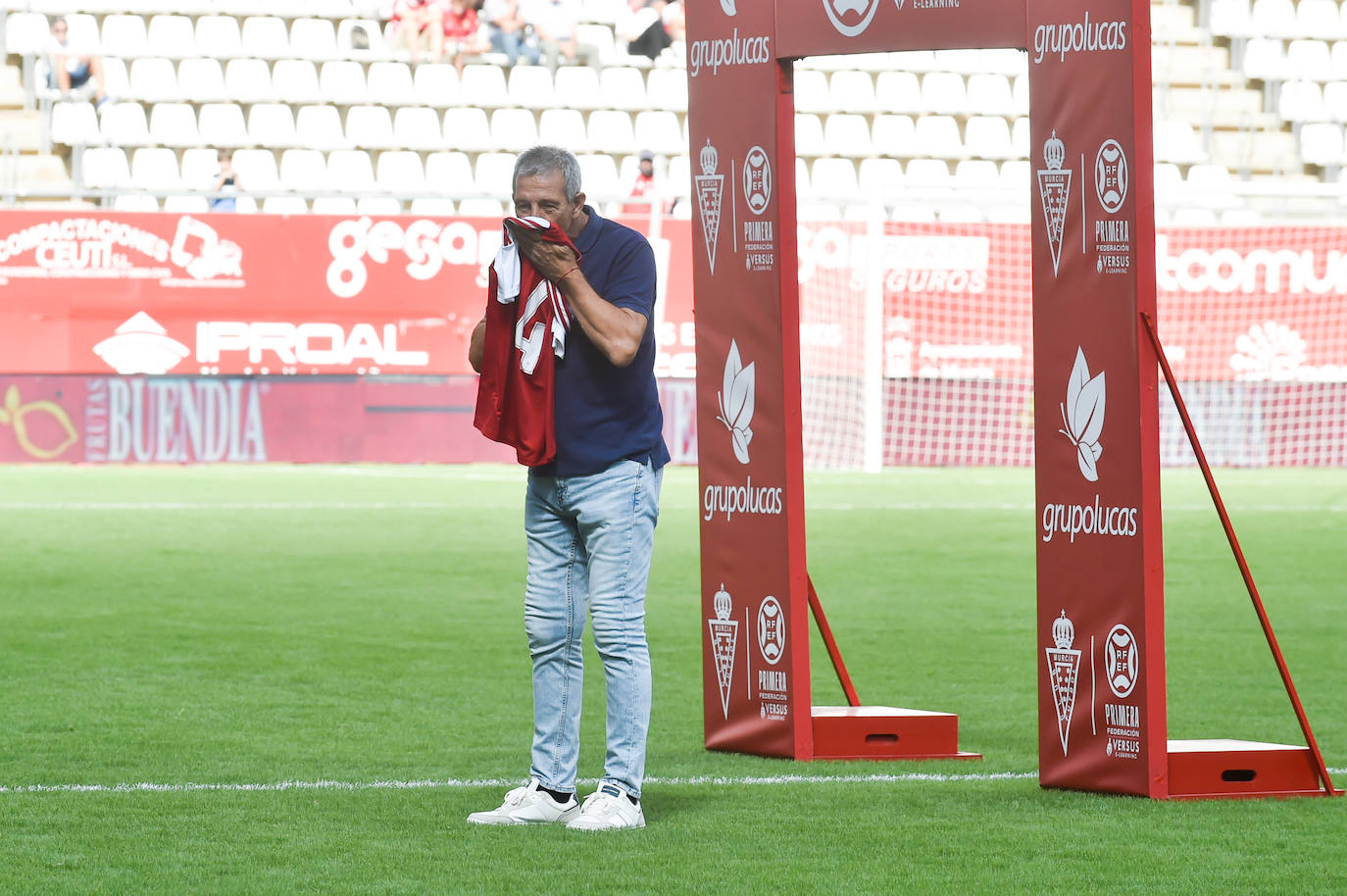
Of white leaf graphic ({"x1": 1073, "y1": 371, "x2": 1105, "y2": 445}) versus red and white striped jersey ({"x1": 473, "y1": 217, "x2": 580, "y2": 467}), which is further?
white leaf graphic ({"x1": 1073, "y1": 371, "x2": 1105, "y2": 445})

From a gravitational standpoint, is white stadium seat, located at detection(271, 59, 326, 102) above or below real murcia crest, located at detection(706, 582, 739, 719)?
above

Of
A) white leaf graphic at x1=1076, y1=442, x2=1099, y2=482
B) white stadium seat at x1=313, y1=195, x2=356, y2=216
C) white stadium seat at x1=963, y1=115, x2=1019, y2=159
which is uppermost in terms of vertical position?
white stadium seat at x1=963, y1=115, x2=1019, y2=159

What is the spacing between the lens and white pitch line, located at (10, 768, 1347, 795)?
5.49 meters

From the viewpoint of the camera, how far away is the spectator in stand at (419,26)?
24688 mm

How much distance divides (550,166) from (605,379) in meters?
0.58

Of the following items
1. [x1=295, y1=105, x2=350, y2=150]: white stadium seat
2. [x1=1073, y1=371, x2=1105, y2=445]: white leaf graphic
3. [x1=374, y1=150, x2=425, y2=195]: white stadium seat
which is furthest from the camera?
[x1=295, y1=105, x2=350, y2=150]: white stadium seat

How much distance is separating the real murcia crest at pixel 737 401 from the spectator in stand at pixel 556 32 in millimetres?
19523

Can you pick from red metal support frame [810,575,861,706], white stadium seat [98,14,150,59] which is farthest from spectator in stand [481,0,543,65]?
red metal support frame [810,575,861,706]

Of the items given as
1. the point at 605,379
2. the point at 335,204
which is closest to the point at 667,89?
the point at 335,204

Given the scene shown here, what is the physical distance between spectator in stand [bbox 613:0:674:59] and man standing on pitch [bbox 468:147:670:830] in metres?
21.0

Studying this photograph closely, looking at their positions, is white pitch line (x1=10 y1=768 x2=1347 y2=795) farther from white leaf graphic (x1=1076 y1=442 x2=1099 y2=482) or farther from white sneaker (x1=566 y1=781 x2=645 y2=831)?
white leaf graphic (x1=1076 y1=442 x2=1099 y2=482)

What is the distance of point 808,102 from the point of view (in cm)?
2531

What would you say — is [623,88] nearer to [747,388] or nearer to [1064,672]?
[747,388]

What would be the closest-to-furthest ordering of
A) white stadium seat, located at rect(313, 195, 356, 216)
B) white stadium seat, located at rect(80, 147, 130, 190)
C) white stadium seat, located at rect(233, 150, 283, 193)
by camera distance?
white stadium seat, located at rect(313, 195, 356, 216) < white stadium seat, located at rect(80, 147, 130, 190) < white stadium seat, located at rect(233, 150, 283, 193)
